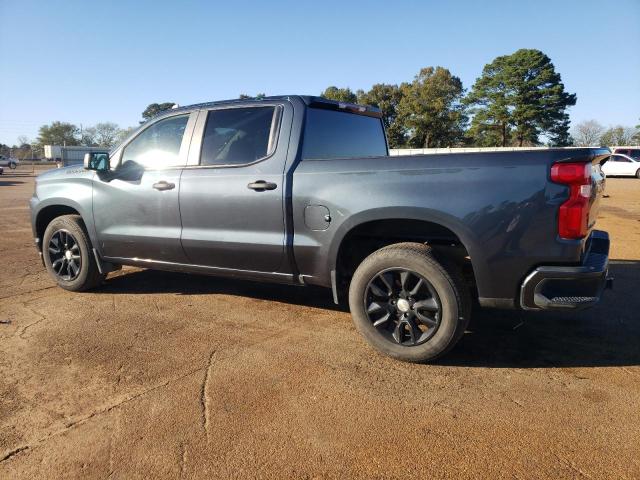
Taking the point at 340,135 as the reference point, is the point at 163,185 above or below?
below

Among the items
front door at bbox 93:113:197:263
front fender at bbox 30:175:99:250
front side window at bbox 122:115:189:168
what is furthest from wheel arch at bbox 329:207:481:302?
front fender at bbox 30:175:99:250

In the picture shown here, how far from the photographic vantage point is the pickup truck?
9.32 ft

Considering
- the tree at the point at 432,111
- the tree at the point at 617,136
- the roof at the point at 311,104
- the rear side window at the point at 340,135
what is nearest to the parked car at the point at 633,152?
the tree at the point at 432,111

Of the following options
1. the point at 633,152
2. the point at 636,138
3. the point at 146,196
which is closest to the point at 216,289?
the point at 146,196

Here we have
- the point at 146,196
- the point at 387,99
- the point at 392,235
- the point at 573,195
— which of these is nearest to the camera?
the point at 573,195

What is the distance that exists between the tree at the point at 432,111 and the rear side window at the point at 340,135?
45.6 metres

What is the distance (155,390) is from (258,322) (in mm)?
1307

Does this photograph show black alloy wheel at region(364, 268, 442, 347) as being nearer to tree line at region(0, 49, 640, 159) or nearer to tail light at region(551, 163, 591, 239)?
tail light at region(551, 163, 591, 239)

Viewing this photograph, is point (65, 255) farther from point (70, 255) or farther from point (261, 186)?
point (261, 186)

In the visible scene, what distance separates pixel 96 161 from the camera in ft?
14.6

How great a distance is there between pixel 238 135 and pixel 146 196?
42.4 inches

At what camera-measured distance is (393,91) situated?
5466 centimetres

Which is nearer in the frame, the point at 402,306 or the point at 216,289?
the point at 402,306

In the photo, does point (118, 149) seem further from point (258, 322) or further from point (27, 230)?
point (27, 230)
